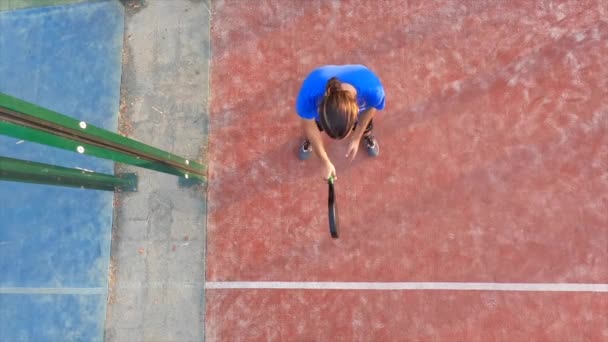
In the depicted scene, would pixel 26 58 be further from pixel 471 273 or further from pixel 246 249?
pixel 471 273

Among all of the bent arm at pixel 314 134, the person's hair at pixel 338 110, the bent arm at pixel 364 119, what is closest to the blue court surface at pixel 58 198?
the bent arm at pixel 314 134

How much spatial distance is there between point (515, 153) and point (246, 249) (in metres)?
3.46

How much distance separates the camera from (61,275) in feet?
16.9

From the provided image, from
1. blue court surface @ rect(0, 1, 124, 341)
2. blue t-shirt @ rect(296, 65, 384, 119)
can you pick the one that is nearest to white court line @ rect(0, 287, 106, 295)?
blue court surface @ rect(0, 1, 124, 341)

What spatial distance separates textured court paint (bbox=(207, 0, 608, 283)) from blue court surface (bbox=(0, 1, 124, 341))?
148 cm

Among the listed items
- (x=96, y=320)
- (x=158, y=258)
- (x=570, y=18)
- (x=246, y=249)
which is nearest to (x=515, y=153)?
(x=570, y=18)

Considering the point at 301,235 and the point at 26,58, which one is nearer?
the point at 301,235

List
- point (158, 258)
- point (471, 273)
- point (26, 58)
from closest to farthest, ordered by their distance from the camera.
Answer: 1. point (471, 273)
2. point (158, 258)
3. point (26, 58)

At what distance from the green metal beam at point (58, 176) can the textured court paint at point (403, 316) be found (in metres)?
1.71

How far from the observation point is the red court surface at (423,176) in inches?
187

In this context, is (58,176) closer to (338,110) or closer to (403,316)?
(338,110)

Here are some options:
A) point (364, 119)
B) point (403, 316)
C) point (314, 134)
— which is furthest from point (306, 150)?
point (403, 316)

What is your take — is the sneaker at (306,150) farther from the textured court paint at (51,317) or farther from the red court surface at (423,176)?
the textured court paint at (51,317)

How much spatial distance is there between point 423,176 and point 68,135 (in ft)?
12.3
